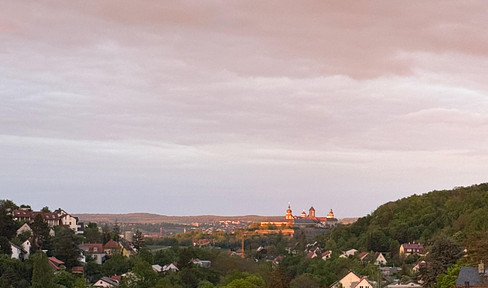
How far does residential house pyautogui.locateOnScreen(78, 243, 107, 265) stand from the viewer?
414ft

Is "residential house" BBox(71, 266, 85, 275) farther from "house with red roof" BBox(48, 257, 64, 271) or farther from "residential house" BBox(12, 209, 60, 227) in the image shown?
"residential house" BBox(12, 209, 60, 227)

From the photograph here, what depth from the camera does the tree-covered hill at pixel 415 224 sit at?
164625 mm

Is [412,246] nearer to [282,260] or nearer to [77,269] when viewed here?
[282,260]

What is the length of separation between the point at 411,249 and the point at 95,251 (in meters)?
57.4

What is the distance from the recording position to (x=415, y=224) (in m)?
186

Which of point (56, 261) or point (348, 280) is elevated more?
point (56, 261)

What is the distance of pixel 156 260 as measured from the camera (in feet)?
468

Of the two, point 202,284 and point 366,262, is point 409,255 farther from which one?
point 202,284

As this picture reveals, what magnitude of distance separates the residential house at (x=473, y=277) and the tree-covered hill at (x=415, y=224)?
241 feet

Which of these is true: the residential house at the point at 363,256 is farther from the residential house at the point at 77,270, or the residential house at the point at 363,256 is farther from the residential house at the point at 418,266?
the residential house at the point at 77,270

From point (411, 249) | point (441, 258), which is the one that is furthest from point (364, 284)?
point (411, 249)

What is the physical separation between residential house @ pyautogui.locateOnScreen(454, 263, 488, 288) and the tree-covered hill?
241 feet

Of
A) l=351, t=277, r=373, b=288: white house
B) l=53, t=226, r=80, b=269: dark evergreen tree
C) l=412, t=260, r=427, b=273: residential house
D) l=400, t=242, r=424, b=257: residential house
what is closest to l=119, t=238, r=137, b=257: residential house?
l=53, t=226, r=80, b=269: dark evergreen tree

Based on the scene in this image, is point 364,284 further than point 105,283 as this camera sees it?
No
